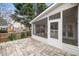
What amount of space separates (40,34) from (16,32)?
462mm

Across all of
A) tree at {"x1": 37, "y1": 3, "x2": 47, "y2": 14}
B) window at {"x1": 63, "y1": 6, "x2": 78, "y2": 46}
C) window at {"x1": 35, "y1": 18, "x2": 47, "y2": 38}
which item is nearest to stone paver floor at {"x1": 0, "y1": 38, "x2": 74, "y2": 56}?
window at {"x1": 35, "y1": 18, "x2": 47, "y2": 38}

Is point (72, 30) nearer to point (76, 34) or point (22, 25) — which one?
point (76, 34)

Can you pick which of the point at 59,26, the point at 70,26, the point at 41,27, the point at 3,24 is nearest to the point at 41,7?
the point at 41,27

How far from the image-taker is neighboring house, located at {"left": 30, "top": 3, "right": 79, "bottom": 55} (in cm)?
254

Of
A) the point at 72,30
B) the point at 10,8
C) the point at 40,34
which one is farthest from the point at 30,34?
the point at 72,30

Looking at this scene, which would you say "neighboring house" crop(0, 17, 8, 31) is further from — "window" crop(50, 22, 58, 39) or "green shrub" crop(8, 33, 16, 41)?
"window" crop(50, 22, 58, 39)

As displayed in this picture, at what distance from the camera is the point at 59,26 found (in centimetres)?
269

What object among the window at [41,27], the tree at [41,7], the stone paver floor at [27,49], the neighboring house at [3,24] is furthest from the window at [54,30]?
the neighboring house at [3,24]

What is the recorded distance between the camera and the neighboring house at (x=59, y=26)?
2.54 m

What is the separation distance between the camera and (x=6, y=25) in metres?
2.68

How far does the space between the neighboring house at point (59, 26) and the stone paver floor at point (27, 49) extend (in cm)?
10

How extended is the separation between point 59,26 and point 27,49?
0.75 meters

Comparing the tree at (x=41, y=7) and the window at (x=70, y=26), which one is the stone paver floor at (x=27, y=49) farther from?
the tree at (x=41, y=7)

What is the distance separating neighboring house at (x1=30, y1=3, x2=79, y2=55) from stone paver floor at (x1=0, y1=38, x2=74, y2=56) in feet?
0.31
